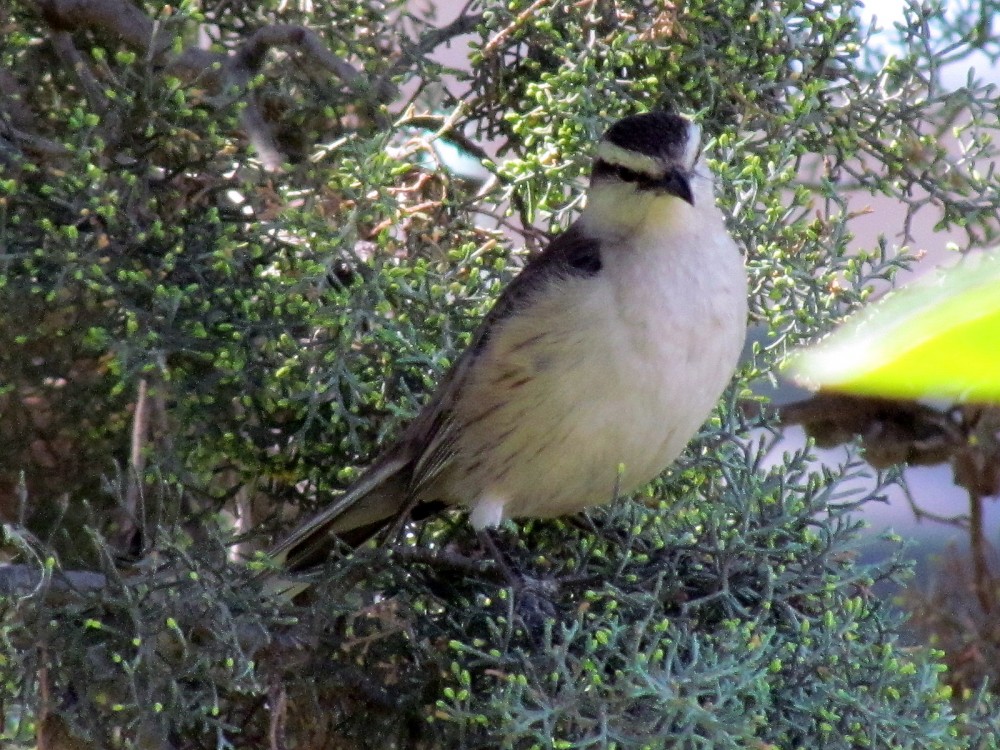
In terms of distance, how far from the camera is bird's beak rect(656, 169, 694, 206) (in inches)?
73.2

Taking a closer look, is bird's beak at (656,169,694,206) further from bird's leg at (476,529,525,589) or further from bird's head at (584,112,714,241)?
bird's leg at (476,529,525,589)

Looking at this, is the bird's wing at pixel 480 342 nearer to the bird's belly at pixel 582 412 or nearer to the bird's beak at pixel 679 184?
the bird's belly at pixel 582 412

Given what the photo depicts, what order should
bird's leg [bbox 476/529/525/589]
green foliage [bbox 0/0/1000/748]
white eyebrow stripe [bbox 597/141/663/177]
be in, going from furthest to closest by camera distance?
white eyebrow stripe [bbox 597/141/663/177] < bird's leg [bbox 476/529/525/589] < green foliage [bbox 0/0/1000/748]

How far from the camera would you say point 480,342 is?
1853 mm

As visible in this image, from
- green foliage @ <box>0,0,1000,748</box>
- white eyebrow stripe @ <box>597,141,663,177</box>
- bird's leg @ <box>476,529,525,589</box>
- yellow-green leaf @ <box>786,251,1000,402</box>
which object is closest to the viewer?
yellow-green leaf @ <box>786,251,1000,402</box>

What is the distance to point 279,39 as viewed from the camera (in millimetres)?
1996

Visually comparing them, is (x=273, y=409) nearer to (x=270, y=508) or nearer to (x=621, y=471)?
(x=270, y=508)

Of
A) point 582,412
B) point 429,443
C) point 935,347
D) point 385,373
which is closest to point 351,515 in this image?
point 429,443

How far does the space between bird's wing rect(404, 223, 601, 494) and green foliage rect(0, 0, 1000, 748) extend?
0.12 ft

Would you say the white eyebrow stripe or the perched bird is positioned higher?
the white eyebrow stripe

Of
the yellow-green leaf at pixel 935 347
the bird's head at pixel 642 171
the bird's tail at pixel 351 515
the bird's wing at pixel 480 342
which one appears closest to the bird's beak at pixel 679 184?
the bird's head at pixel 642 171

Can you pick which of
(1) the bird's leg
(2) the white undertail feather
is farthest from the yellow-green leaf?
(2) the white undertail feather

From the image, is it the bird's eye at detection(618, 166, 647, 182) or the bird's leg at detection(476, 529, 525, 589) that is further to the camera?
the bird's eye at detection(618, 166, 647, 182)

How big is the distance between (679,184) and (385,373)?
0.55 meters
